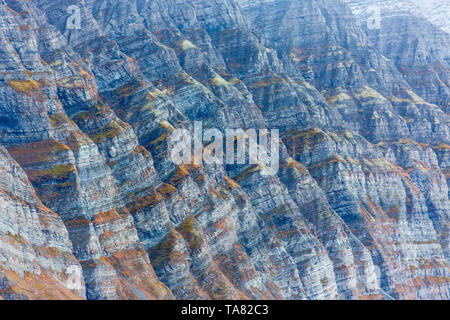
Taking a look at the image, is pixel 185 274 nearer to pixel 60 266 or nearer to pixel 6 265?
pixel 60 266

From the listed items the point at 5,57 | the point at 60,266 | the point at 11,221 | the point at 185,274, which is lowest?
the point at 185,274

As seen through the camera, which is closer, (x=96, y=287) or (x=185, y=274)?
(x=96, y=287)

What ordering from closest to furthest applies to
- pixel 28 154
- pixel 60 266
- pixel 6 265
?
pixel 6 265 < pixel 60 266 < pixel 28 154
